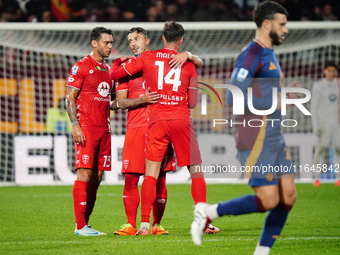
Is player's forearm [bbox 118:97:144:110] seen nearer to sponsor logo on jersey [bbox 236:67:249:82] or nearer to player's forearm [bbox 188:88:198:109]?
player's forearm [bbox 188:88:198:109]

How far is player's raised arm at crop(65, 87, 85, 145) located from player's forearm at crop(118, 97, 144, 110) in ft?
1.57

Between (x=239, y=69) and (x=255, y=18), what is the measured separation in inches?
19.4

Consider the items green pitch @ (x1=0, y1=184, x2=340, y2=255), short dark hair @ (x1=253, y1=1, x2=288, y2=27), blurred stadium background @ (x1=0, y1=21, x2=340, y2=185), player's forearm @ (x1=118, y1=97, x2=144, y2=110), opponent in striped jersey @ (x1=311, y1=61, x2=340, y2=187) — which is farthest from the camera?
blurred stadium background @ (x1=0, y1=21, x2=340, y2=185)

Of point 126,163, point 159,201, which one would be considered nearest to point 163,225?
point 159,201

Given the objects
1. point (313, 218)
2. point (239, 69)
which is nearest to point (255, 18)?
point (239, 69)

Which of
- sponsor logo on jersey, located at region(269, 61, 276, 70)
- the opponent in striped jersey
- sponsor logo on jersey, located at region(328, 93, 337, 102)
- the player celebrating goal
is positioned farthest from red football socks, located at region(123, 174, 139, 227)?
sponsor logo on jersey, located at region(328, 93, 337, 102)

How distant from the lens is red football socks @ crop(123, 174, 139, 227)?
21.5ft

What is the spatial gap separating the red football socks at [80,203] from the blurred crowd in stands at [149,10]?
9.82 metres

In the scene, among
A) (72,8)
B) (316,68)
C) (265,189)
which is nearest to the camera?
(265,189)

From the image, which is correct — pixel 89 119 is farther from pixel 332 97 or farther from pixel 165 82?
pixel 332 97

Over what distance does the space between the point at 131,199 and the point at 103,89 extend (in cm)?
121

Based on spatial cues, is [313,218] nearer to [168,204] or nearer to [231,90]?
[168,204]

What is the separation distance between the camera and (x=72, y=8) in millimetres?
16359

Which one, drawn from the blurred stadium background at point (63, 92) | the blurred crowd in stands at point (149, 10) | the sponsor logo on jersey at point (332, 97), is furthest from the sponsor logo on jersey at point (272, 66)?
the blurred crowd in stands at point (149, 10)
